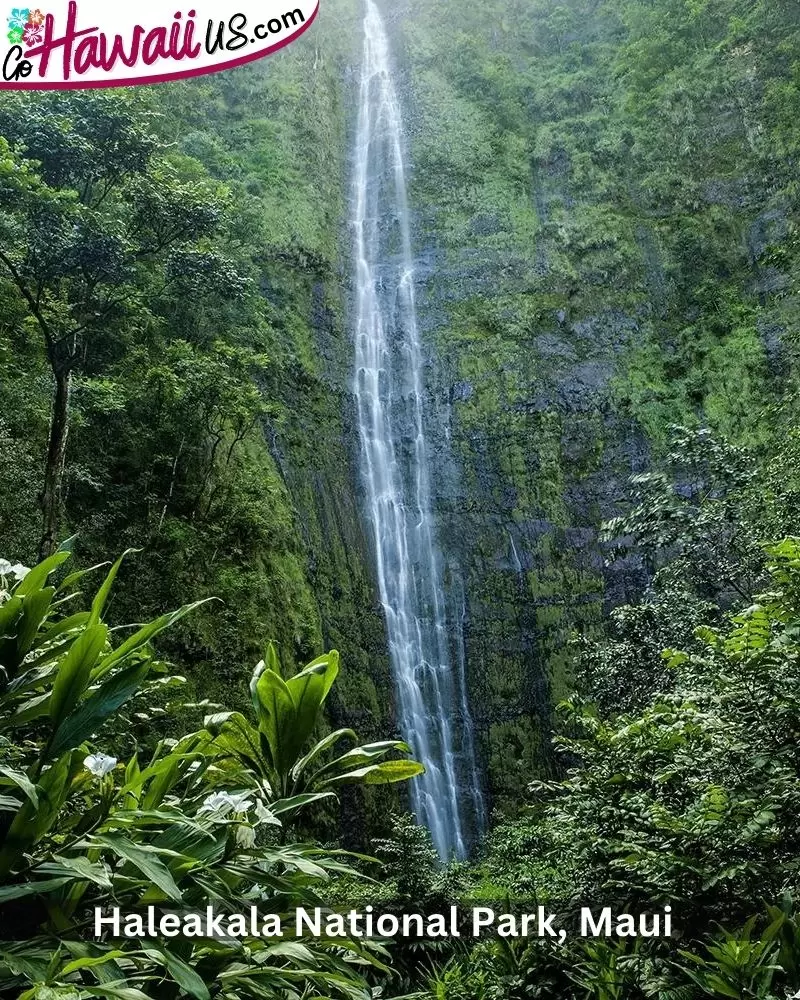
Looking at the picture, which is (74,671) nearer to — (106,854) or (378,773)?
(106,854)

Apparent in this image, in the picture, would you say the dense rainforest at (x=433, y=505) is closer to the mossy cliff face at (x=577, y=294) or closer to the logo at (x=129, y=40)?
the mossy cliff face at (x=577, y=294)

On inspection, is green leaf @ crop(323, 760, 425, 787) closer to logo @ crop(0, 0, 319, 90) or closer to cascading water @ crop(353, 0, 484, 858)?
logo @ crop(0, 0, 319, 90)

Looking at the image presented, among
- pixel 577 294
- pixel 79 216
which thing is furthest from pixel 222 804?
pixel 577 294

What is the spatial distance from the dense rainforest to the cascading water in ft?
1.04

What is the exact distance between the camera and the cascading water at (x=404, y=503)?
440 inches

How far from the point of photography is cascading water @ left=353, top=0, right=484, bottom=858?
11188 millimetres

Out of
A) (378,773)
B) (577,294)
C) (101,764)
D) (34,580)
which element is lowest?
(378,773)

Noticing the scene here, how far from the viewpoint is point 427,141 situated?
18578 mm

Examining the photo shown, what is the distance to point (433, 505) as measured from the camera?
13492 mm

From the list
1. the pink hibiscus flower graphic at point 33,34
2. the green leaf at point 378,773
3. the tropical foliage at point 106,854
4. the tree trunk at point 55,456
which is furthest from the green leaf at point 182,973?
the pink hibiscus flower graphic at point 33,34

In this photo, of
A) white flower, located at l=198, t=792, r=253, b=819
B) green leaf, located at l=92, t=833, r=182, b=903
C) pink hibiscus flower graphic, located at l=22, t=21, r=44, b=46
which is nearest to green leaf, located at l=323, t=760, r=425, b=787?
white flower, located at l=198, t=792, r=253, b=819

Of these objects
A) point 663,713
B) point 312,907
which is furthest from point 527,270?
point 312,907

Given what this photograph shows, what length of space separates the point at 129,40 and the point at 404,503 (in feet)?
27.2

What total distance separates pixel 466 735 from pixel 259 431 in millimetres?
5790
